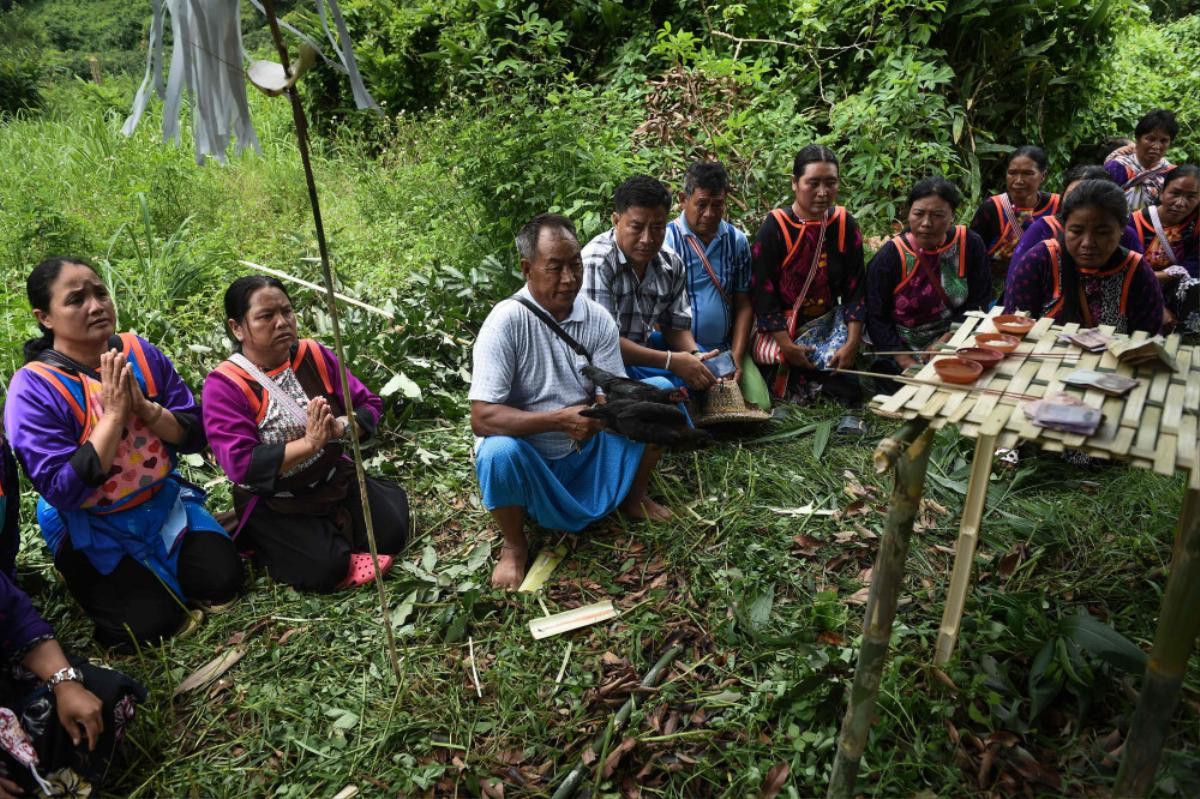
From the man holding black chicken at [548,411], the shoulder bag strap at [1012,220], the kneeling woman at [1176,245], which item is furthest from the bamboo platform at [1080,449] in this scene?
the kneeling woman at [1176,245]

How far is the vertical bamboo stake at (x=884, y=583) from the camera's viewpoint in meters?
1.91

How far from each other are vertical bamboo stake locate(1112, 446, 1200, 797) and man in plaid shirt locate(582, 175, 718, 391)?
2459 mm

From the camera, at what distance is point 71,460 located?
2672 mm

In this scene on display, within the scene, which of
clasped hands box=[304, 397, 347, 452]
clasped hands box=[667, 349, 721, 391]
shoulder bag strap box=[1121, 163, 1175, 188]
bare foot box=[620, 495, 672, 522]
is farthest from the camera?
shoulder bag strap box=[1121, 163, 1175, 188]

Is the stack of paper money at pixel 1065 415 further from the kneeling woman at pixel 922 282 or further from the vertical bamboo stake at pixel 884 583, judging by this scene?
the kneeling woman at pixel 922 282

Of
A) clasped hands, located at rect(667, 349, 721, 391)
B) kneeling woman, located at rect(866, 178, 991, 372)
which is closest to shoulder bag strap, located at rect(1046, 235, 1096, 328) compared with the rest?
kneeling woman, located at rect(866, 178, 991, 372)

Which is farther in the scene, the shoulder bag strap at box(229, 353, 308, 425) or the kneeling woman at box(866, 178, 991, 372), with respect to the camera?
the kneeling woman at box(866, 178, 991, 372)

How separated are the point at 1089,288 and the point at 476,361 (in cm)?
298

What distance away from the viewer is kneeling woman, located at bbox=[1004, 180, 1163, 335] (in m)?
3.46

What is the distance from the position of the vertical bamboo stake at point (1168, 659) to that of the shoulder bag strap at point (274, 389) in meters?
2.90

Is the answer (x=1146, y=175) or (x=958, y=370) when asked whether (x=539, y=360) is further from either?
(x=1146, y=175)

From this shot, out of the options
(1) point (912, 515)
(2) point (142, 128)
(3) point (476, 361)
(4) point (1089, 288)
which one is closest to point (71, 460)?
(3) point (476, 361)

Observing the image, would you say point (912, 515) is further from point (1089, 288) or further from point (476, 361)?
point (1089, 288)

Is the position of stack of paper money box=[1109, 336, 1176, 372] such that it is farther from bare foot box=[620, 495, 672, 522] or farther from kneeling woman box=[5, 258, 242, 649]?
kneeling woman box=[5, 258, 242, 649]
